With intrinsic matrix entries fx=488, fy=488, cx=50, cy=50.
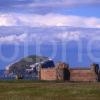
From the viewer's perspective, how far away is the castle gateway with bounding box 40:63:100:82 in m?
162

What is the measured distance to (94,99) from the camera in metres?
61.5

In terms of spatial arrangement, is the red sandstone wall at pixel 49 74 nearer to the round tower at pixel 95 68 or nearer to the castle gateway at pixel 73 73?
the castle gateway at pixel 73 73

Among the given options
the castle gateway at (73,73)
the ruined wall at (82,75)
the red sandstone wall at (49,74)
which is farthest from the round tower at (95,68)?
the red sandstone wall at (49,74)

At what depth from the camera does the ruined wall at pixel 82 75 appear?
161750 mm

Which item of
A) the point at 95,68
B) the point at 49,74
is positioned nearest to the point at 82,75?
the point at 95,68

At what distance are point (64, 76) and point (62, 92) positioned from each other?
92.4m

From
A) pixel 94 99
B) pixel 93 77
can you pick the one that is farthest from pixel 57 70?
pixel 94 99

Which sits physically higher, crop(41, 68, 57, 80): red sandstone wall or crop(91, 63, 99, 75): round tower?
crop(91, 63, 99, 75): round tower

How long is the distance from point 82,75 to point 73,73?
4537 millimetres

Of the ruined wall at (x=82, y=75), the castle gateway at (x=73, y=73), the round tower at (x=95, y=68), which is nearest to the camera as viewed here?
the castle gateway at (x=73, y=73)

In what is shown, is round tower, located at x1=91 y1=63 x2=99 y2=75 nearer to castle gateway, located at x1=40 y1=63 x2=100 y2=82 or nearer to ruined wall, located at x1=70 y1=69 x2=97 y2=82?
castle gateway, located at x1=40 y1=63 x2=100 y2=82

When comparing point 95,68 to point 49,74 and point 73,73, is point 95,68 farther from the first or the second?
point 49,74

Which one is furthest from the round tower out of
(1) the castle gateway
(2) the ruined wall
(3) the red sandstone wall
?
(3) the red sandstone wall

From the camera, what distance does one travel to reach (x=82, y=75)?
536 ft
